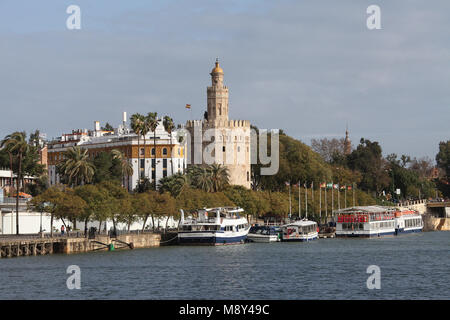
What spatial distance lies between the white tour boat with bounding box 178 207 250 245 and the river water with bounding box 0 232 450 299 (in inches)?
283

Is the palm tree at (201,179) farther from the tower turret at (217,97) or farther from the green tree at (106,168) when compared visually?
the tower turret at (217,97)

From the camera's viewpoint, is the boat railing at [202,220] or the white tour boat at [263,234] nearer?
the boat railing at [202,220]

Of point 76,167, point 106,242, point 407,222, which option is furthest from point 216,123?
point 106,242

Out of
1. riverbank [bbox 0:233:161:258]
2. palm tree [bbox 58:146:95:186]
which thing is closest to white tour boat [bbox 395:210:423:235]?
palm tree [bbox 58:146:95:186]

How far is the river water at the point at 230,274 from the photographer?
2240 inches

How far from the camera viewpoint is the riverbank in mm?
83312

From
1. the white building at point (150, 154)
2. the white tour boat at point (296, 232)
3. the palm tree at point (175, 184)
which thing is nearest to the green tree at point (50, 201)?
the palm tree at point (175, 184)

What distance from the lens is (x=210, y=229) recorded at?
353 ft

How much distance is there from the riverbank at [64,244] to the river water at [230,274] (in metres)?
2.43

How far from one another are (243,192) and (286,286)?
78384 mm

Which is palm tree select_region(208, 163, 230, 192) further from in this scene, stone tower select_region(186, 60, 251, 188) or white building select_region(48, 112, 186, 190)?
stone tower select_region(186, 60, 251, 188)

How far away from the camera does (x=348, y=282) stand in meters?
63.8
